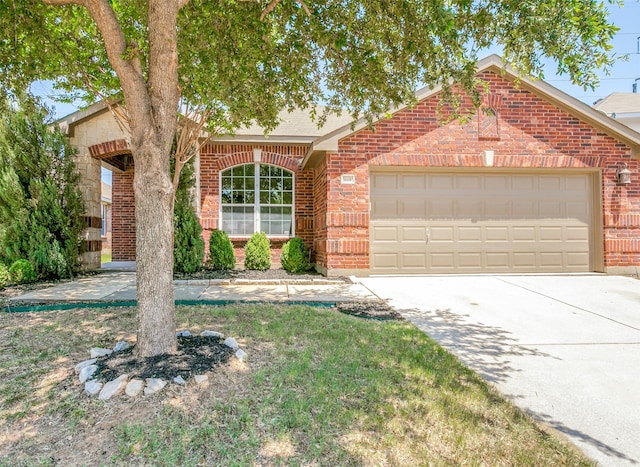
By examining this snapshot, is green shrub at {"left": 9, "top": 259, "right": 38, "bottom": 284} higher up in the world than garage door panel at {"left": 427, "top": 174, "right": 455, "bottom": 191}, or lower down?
lower down

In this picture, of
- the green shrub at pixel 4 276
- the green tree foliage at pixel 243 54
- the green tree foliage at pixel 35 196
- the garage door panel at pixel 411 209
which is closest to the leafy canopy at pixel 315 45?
the green tree foliage at pixel 243 54

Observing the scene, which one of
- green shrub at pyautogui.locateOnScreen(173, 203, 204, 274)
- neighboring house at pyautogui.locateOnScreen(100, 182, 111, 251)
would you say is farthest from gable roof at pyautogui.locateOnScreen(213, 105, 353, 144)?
neighboring house at pyautogui.locateOnScreen(100, 182, 111, 251)

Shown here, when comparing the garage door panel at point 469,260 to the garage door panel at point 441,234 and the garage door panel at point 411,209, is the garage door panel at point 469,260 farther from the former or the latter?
the garage door panel at point 411,209

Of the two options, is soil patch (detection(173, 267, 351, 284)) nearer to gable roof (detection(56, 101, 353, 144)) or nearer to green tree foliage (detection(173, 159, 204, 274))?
green tree foliage (detection(173, 159, 204, 274))

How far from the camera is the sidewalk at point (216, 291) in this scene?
634 centimetres

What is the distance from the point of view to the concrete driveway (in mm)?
2652

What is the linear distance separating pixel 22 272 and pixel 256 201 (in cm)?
543

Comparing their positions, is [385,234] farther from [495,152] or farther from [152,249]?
[152,249]

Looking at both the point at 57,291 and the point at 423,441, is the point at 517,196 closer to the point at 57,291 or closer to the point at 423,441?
the point at 423,441

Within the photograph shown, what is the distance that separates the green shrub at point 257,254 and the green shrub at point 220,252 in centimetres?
40

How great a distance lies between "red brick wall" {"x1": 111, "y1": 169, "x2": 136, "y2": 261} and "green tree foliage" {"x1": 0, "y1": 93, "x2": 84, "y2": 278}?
3.89 metres

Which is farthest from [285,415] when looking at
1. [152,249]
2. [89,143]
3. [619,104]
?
[619,104]

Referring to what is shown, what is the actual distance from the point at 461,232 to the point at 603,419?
6835 millimetres

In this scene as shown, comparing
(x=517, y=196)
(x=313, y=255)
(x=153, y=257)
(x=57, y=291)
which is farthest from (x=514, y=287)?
(x=57, y=291)
